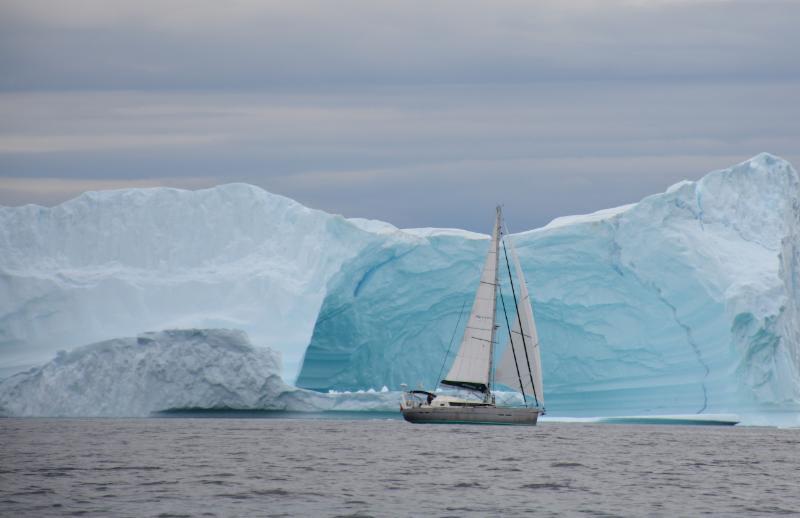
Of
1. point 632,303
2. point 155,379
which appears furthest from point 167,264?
point 632,303

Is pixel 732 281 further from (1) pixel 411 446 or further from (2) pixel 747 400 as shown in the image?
(1) pixel 411 446

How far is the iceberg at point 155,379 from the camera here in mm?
35844

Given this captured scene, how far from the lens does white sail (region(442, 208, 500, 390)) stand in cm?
3544

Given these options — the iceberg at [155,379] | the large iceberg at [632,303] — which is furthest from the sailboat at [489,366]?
the iceberg at [155,379]

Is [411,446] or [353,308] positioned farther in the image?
[353,308]

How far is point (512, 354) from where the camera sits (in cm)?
3578

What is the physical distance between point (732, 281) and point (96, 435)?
16908 mm

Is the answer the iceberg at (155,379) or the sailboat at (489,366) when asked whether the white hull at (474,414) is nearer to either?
the sailboat at (489,366)

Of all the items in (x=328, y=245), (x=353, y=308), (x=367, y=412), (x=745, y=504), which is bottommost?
(x=745, y=504)

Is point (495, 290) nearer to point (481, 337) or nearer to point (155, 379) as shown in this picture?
point (481, 337)

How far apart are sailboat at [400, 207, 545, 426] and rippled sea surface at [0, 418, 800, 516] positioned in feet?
6.25

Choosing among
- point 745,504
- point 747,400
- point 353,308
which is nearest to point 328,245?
point 353,308

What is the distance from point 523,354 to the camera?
117 ft

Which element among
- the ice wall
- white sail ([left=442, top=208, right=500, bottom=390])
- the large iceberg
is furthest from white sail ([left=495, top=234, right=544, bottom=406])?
the ice wall
